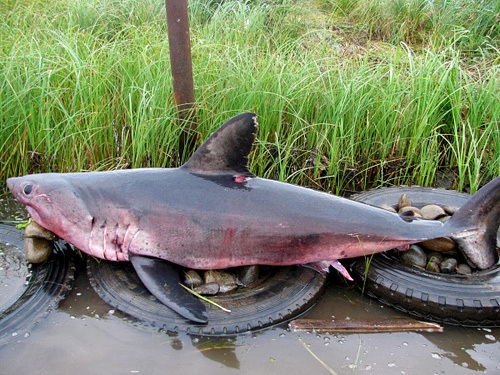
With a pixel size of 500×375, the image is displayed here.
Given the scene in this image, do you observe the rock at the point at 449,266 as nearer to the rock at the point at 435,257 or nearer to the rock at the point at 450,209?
the rock at the point at 435,257

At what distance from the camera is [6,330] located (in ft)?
6.87

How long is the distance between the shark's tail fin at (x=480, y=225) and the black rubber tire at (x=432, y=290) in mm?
101

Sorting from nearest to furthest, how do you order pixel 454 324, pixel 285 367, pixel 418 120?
pixel 285 367 < pixel 454 324 < pixel 418 120

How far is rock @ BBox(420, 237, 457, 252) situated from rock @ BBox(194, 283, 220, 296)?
1431mm

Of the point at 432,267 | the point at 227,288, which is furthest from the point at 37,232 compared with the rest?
the point at 432,267

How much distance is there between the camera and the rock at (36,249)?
101 inches

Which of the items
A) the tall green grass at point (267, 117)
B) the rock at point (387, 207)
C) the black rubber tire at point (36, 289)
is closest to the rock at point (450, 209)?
the rock at point (387, 207)

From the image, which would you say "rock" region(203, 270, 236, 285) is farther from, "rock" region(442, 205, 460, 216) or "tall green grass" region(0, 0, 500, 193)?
"rock" region(442, 205, 460, 216)

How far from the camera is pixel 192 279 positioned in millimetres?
2496

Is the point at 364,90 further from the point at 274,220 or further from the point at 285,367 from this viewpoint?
the point at 285,367

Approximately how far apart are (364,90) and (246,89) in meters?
1.14

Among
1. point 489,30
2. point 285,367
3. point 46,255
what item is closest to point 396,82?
point 285,367

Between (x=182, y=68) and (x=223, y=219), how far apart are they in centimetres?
159

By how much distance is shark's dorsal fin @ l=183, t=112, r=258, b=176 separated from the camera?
242 cm
